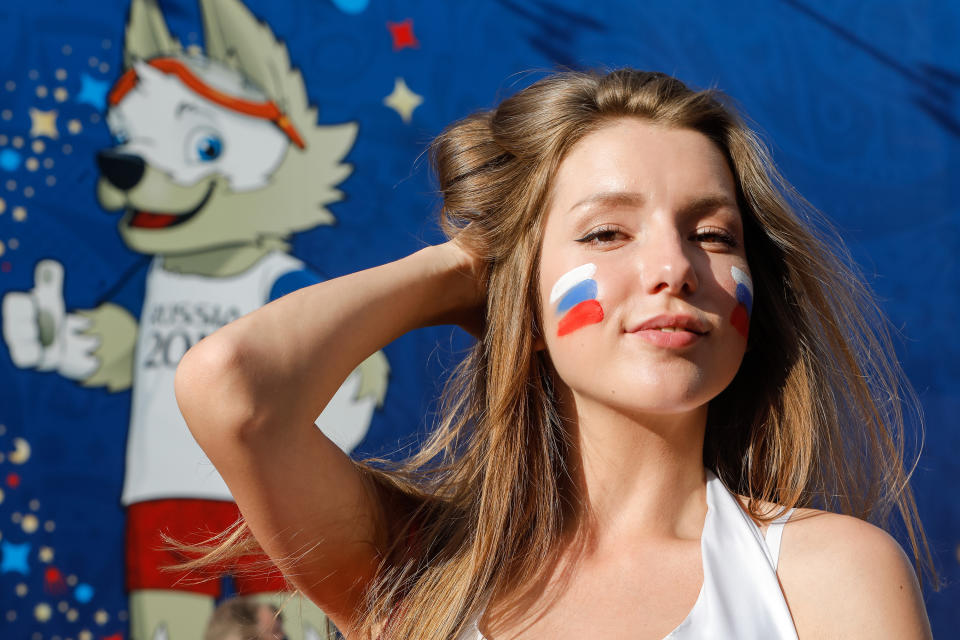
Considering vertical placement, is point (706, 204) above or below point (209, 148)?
below

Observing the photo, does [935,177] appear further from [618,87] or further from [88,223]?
[88,223]

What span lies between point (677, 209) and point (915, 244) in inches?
69.1

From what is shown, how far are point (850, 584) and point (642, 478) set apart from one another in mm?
380

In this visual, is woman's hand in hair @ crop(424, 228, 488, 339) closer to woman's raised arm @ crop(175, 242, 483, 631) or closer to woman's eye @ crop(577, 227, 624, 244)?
woman's raised arm @ crop(175, 242, 483, 631)

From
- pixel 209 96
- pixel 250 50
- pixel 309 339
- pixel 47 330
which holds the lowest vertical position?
pixel 309 339

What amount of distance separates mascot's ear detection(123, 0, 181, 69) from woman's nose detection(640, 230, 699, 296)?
1.84 metres

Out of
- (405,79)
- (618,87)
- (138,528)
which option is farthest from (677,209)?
(138,528)

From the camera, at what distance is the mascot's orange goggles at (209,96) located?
2.54m

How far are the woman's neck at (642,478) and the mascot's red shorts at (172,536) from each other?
124 cm

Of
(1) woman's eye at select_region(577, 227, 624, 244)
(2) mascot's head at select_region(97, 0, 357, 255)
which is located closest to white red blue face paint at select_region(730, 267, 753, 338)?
(1) woman's eye at select_region(577, 227, 624, 244)

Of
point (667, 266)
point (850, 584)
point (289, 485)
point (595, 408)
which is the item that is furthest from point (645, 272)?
point (289, 485)

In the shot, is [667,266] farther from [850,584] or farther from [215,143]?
[215,143]

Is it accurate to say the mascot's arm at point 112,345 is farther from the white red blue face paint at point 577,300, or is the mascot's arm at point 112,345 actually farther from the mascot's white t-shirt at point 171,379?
the white red blue face paint at point 577,300

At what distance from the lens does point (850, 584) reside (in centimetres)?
124
